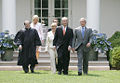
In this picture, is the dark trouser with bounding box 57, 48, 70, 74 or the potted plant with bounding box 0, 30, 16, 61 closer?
the dark trouser with bounding box 57, 48, 70, 74

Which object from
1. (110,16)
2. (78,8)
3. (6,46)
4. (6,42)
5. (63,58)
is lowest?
(63,58)

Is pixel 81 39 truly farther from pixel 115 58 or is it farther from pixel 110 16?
pixel 110 16

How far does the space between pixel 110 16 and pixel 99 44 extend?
11.6ft

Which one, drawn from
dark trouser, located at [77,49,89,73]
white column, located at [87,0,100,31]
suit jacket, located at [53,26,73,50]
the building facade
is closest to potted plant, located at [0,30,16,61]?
suit jacket, located at [53,26,73,50]

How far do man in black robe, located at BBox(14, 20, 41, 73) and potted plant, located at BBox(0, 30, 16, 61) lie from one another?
178 centimetres

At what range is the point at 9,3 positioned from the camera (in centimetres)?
1239

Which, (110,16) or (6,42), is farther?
(110,16)

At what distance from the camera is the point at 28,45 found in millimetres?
10062

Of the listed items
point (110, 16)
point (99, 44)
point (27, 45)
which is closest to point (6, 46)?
point (27, 45)

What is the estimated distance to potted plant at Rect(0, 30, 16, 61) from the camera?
38.7 ft

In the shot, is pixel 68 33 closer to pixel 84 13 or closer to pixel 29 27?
pixel 29 27

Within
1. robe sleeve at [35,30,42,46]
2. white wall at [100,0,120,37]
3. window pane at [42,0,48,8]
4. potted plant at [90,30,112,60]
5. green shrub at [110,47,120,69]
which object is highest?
window pane at [42,0,48,8]

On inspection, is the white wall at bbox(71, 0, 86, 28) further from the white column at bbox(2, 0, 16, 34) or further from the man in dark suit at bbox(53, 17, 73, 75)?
the man in dark suit at bbox(53, 17, 73, 75)

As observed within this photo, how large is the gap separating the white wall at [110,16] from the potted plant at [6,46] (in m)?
5.15
